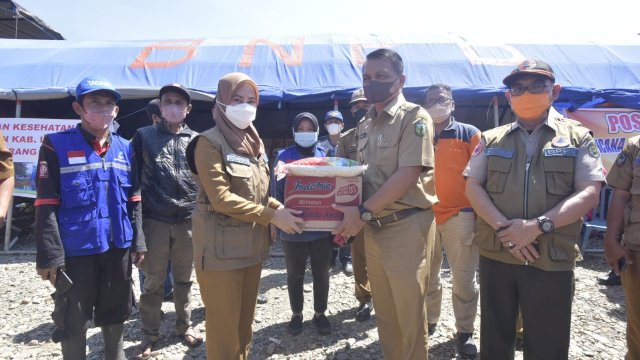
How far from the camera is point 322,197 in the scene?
2225 millimetres

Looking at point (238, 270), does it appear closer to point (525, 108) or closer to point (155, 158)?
point (155, 158)

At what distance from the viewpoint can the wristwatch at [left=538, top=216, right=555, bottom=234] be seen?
1900 millimetres

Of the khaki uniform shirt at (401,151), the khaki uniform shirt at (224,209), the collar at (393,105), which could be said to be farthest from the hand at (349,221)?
the collar at (393,105)

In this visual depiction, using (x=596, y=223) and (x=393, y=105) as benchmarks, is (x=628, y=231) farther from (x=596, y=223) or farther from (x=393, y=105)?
(x=596, y=223)

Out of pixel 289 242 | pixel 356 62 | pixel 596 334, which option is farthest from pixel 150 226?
pixel 356 62

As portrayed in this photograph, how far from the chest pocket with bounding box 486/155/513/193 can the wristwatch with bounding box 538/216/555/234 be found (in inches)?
11.2

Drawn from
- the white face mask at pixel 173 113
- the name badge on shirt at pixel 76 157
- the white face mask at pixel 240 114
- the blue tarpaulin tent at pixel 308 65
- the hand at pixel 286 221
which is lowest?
the hand at pixel 286 221

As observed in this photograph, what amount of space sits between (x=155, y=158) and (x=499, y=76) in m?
6.05

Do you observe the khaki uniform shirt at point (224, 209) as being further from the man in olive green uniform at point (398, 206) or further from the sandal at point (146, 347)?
the sandal at point (146, 347)

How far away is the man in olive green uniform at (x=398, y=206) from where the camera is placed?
2137mm

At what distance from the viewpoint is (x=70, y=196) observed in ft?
7.32

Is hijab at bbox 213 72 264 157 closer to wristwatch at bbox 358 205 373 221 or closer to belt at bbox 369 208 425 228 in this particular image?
wristwatch at bbox 358 205 373 221

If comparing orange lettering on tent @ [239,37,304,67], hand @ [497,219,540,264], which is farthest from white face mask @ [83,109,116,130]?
orange lettering on tent @ [239,37,304,67]

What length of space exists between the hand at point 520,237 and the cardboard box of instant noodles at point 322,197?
33.0 inches
